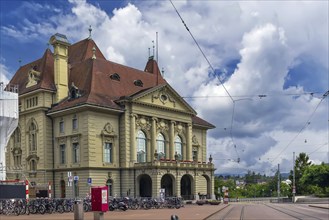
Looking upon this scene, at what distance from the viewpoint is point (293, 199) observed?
235ft

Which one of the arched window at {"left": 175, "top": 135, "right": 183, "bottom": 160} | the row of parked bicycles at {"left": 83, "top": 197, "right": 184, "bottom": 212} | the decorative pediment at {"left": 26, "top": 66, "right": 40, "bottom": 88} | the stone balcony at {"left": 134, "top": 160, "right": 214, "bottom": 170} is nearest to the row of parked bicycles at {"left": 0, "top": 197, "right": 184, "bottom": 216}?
the row of parked bicycles at {"left": 83, "top": 197, "right": 184, "bottom": 212}

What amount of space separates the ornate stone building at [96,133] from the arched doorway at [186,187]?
0.45 feet

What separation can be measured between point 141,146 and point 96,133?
7447 millimetres

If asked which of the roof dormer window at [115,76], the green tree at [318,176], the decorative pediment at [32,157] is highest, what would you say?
the roof dormer window at [115,76]

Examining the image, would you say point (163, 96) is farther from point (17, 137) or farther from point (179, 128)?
point (17, 137)

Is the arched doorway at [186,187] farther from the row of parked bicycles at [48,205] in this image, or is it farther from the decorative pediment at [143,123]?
the row of parked bicycles at [48,205]

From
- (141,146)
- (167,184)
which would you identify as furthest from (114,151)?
(167,184)

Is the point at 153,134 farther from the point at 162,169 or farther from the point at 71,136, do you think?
the point at 71,136

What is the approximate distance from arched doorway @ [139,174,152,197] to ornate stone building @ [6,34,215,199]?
13cm

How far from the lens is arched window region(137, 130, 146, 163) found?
60.2 metres

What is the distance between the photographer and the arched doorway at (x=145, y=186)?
61125 millimetres

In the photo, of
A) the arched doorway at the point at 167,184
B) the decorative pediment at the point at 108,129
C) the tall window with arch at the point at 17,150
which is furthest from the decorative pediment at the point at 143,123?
the tall window with arch at the point at 17,150

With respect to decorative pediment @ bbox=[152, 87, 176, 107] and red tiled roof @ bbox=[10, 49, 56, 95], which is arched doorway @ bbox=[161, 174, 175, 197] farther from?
red tiled roof @ bbox=[10, 49, 56, 95]

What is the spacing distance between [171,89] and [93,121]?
13128 millimetres
